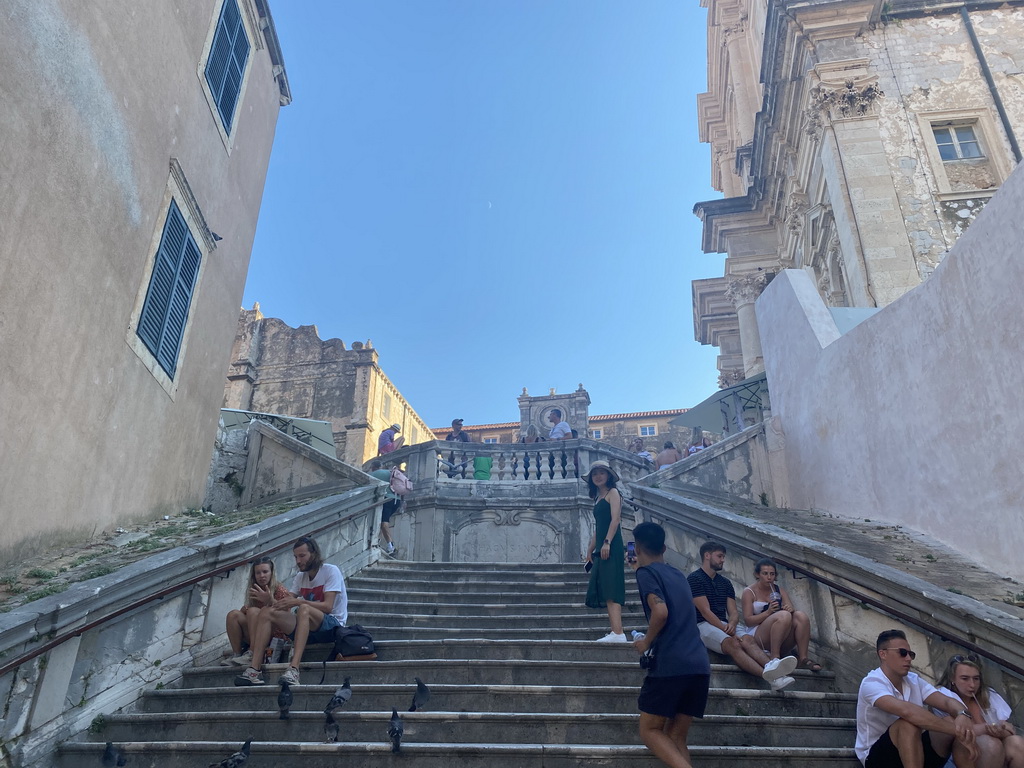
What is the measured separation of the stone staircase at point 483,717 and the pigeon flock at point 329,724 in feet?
0.21

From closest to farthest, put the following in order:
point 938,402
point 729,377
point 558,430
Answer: point 938,402, point 558,430, point 729,377

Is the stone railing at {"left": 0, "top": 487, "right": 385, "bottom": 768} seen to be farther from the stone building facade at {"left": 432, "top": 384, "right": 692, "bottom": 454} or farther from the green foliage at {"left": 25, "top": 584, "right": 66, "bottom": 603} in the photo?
the stone building facade at {"left": 432, "top": 384, "right": 692, "bottom": 454}

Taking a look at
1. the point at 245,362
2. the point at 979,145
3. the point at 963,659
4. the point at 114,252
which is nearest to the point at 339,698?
the point at 963,659

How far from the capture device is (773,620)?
17.8 ft

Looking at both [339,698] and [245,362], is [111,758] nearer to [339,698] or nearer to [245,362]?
[339,698]

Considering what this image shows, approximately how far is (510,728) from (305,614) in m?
2.02

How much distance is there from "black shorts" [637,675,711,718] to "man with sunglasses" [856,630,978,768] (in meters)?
0.98

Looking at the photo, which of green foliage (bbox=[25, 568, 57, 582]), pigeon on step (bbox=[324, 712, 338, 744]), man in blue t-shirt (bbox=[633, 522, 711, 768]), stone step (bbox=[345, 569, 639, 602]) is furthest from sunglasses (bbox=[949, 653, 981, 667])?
green foliage (bbox=[25, 568, 57, 582])

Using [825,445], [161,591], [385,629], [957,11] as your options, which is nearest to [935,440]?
[825,445]

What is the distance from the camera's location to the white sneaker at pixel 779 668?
4.89 metres

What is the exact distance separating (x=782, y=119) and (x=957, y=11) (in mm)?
4272

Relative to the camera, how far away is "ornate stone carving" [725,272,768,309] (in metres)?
22.2

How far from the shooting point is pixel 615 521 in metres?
6.70

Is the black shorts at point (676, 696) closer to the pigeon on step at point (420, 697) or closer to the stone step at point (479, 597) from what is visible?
the pigeon on step at point (420, 697)
